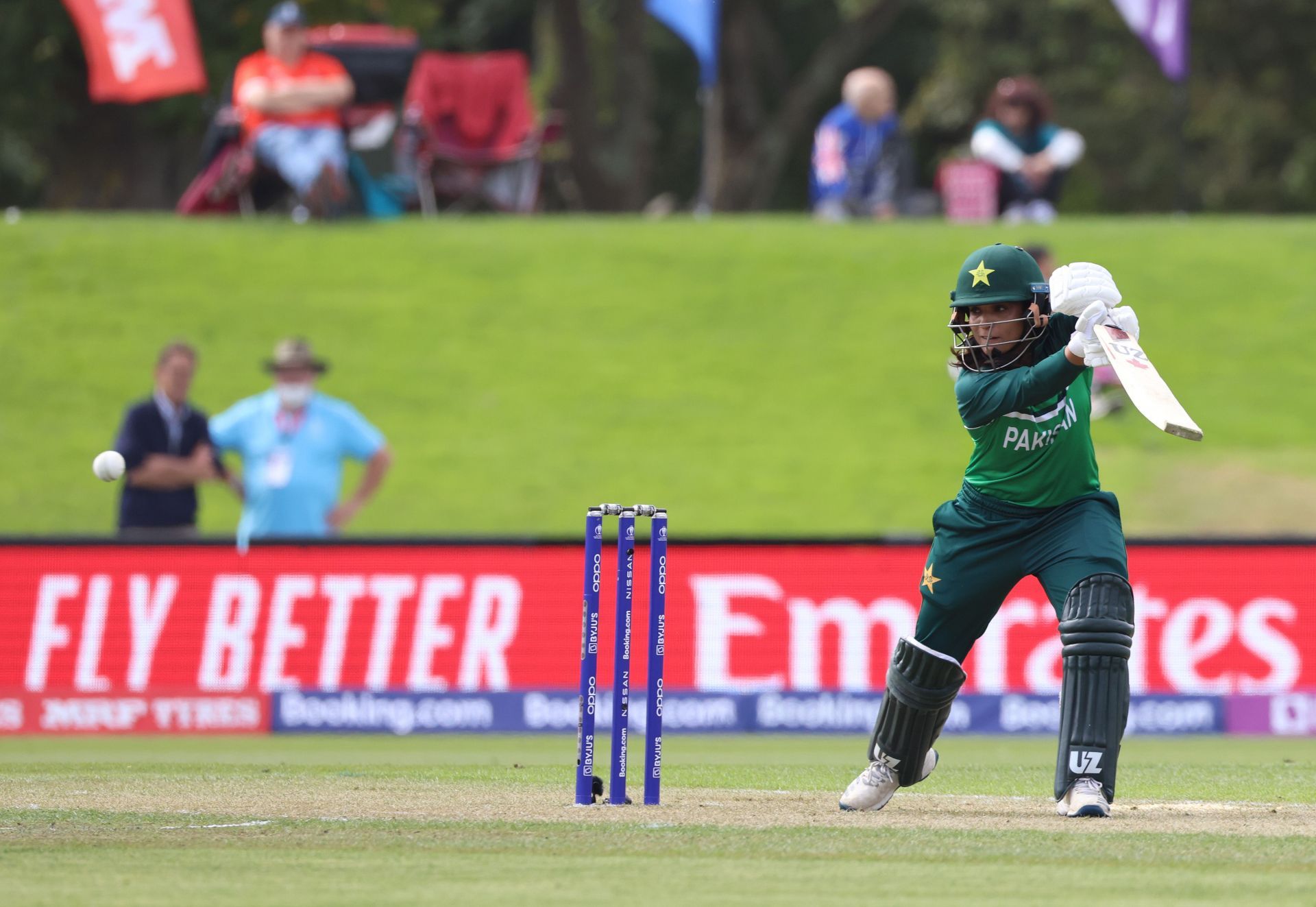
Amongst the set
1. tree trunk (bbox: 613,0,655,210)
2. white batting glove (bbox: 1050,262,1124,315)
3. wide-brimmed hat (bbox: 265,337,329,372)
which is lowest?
white batting glove (bbox: 1050,262,1124,315)

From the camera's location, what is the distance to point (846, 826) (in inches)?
257

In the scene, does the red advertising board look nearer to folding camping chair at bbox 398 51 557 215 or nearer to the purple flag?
the purple flag

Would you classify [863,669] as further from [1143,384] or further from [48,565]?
[1143,384]

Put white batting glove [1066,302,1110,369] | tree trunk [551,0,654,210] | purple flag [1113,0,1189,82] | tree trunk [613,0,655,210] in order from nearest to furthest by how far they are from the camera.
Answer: white batting glove [1066,302,1110,369] → purple flag [1113,0,1189,82] → tree trunk [551,0,654,210] → tree trunk [613,0,655,210]

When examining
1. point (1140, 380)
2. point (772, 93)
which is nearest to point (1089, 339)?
point (1140, 380)

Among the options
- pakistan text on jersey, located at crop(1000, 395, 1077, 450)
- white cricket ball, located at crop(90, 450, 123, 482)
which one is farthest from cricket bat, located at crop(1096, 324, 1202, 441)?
white cricket ball, located at crop(90, 450, 123, 482)

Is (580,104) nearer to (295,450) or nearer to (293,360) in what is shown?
(293,360)

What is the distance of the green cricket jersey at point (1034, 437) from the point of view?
6801 mm

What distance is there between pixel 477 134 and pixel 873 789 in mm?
16758

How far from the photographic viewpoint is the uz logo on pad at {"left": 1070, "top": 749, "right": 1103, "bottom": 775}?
668 cm

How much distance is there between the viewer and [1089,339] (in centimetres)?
646

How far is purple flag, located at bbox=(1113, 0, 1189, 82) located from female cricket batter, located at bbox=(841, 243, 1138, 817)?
14.9 metres

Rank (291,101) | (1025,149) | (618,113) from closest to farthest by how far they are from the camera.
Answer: (291,101), (1025,149), (618,113)

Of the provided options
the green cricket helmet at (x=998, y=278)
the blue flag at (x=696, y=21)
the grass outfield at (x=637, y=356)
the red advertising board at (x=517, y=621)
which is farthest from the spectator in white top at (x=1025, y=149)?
the green cricket helmet at (x=998, y=278)
